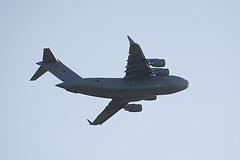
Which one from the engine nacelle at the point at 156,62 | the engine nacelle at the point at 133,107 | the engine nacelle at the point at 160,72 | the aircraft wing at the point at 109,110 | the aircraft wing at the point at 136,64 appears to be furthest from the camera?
the engine nacelle at the point at 133,107

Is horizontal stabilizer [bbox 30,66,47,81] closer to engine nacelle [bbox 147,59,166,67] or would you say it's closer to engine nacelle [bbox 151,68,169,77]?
engine nacelle [bbox 147,59,166,67]

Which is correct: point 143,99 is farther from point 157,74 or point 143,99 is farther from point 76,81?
point 76,81

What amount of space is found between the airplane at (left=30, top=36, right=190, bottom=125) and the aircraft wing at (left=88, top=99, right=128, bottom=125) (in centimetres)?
160

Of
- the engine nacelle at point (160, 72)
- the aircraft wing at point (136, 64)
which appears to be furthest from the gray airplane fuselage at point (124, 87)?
the engine nacelle at point (160, 72)

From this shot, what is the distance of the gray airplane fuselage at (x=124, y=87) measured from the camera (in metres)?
24.7

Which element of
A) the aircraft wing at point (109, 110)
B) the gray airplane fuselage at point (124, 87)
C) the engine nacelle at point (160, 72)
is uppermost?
the engine nacelle at point (160, 72)

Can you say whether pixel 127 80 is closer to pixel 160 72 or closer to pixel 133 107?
pixel 160 72

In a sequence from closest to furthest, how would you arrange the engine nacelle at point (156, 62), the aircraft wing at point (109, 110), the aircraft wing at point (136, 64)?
1. the aircraft wing at point (136, 64)
2. the engine nacelle at point (156, 62)
3. the aircraft wing at point (109, 110)

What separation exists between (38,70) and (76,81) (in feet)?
8.33

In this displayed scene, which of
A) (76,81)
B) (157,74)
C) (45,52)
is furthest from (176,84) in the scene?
(45,52)

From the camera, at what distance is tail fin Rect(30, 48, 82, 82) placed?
2536 cm

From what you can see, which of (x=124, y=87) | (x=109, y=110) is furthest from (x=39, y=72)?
(x=109, y=110)

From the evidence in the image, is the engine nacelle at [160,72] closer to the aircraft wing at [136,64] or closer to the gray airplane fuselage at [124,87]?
the aircraft wing at [136,64]

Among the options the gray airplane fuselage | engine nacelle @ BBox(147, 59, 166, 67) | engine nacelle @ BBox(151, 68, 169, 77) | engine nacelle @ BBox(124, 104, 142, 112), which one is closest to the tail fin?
the gray airplane fuselage
